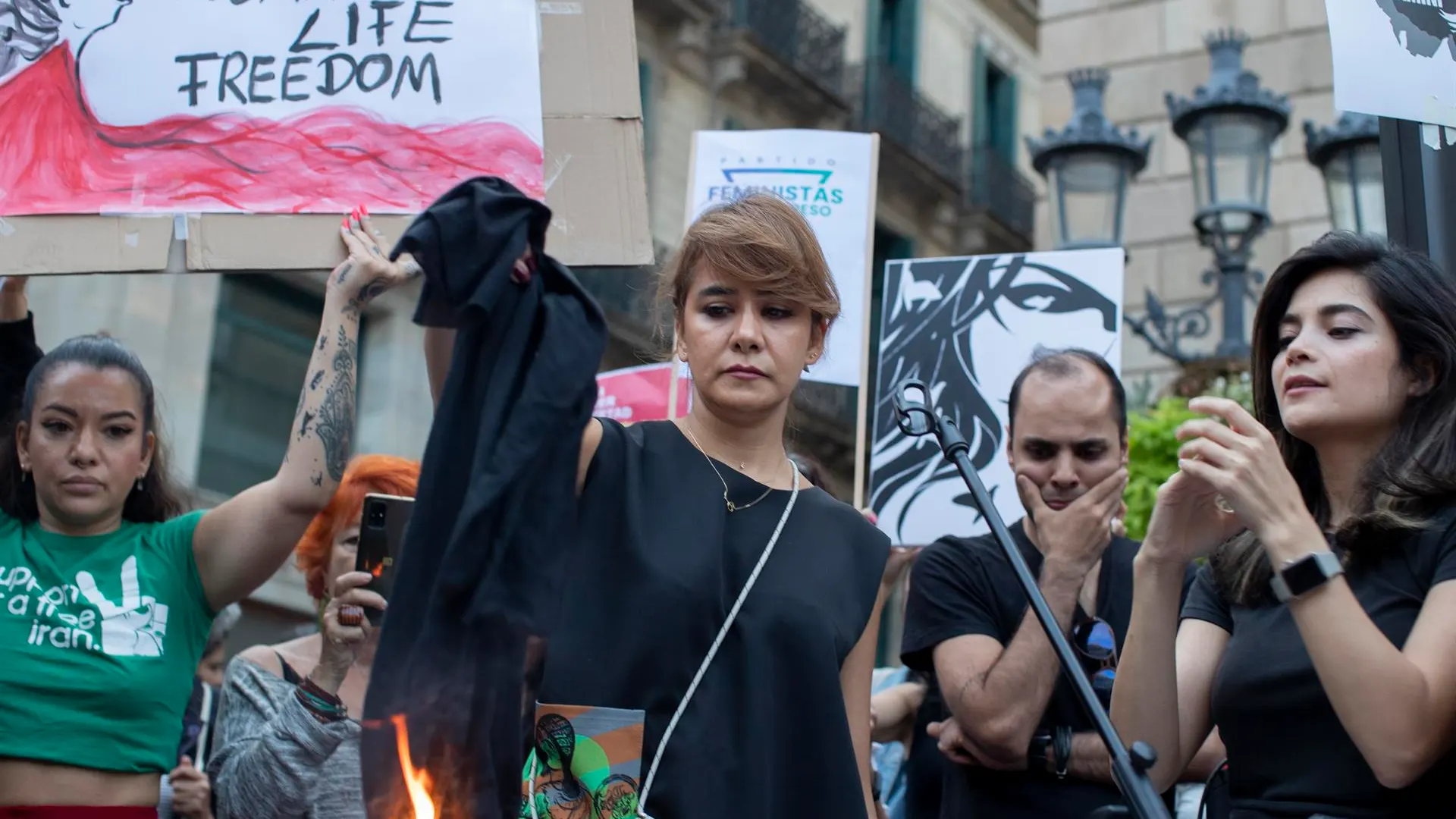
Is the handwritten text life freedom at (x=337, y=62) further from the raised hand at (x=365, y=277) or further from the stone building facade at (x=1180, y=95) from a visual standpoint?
the stone building facade at (x=1180, y=95)

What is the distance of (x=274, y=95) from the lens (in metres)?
3.90

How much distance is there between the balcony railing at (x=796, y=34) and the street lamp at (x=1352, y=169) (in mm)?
11022

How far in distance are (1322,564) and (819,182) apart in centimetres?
337

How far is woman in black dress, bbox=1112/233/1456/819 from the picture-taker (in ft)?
8.65

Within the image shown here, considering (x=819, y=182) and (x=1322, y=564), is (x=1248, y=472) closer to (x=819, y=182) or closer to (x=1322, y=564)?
(x=1322, y=564)

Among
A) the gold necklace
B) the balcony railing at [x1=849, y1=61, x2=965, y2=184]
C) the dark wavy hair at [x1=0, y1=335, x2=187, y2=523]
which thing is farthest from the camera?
the balcony railing at [x1=849, y1=61, x2=965, y2=184]

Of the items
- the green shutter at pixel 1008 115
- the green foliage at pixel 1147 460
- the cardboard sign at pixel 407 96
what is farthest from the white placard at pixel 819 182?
the green shutter at pixel 1008 115

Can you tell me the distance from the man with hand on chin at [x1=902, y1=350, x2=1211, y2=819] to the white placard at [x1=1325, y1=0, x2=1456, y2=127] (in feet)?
2.78

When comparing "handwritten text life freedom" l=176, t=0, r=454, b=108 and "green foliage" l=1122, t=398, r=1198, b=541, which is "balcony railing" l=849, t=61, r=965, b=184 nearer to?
"green foliage" l=1122, t=398, r=1198, b=541

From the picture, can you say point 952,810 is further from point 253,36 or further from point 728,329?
point 253,36

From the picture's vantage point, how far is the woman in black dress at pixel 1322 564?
2.64 m

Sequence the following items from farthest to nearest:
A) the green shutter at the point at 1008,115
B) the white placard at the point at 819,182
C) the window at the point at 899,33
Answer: the green shutter at the point at 1008,115, the window at the point at 899,33, the white placard at the point at 819,182

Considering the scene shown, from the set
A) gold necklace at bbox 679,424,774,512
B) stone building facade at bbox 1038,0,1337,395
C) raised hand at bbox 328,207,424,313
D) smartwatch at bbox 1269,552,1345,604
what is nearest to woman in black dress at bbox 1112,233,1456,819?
smartwatch at bbox 1269,552,1345,604

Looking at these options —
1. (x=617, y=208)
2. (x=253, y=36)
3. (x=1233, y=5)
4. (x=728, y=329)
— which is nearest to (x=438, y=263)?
(x=728, y=329)
